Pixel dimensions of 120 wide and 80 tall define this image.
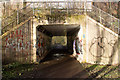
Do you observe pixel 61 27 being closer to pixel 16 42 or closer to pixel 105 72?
pixel 16 42

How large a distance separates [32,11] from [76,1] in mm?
4963

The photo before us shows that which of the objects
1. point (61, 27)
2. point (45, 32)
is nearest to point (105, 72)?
point (61, 27)

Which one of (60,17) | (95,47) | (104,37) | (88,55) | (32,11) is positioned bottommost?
(88,55)

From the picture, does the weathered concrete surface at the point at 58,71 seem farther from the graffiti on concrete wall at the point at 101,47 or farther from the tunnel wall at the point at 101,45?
the graffiti on concrete wall at the point at 101,47

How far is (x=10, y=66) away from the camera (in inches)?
279

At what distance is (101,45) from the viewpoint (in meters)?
7.83

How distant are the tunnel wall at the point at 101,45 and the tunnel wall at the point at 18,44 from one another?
5.85 metres

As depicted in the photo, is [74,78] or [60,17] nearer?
[74,78]

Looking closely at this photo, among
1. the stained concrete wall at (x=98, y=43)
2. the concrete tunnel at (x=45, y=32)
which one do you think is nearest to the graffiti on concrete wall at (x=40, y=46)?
the concrete tunnel at (x=45, y=32)

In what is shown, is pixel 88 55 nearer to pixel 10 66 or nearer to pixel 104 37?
pixel 104 37

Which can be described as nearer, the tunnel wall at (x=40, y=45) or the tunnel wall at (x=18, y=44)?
the tunnel wall at (x=18, y=44)

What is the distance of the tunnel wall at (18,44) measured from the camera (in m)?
7.43

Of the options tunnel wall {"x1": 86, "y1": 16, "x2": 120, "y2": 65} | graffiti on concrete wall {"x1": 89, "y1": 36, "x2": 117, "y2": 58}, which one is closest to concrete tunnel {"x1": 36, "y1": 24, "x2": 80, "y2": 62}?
tunnel wall {"x1": 86, "y1": 16, "x2": 120, "y2": 65}

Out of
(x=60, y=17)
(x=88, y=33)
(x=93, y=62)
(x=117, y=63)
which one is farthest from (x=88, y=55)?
(x=60, y=17)
